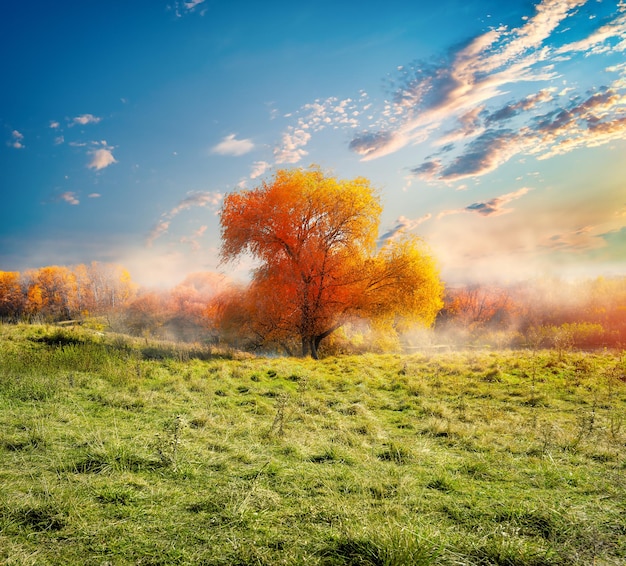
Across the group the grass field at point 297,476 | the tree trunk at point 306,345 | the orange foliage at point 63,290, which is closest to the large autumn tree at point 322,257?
the tree trunk at point 306,345

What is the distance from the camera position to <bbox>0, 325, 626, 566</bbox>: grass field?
3324 millimetres

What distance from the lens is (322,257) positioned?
23172mm

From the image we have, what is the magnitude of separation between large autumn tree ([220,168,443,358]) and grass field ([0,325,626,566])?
11.9m

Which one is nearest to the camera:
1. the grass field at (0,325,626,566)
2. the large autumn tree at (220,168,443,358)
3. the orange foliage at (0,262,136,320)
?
the grass field at (0,325,626,566)

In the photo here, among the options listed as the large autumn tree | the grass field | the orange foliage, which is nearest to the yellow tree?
the orange foliage

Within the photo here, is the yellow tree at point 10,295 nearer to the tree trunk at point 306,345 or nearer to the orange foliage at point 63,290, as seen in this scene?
the orange foliage at point 63,290

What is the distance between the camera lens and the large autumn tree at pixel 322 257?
2289 centimetres

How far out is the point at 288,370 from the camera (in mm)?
14461

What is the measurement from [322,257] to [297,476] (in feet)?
61.3

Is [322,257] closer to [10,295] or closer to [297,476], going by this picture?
[297,476]

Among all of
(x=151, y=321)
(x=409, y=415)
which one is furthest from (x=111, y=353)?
(x=151, y=321)

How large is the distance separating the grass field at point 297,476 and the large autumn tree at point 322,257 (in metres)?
11.9

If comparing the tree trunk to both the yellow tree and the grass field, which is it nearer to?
the grass field

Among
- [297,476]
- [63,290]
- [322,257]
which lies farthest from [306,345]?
[63,290]
